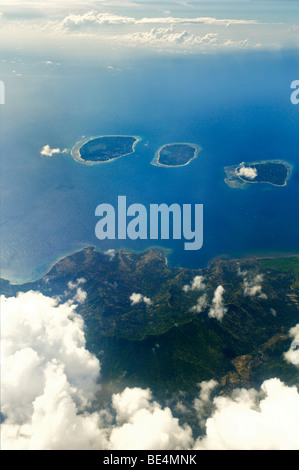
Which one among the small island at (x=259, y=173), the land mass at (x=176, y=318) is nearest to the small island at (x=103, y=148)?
the small island at (x=259, y=173)

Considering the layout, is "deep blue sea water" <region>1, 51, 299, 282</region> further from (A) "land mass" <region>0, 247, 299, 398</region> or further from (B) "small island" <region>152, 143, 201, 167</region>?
(A) "land mass" <region>0, 247, 299, 398</region>

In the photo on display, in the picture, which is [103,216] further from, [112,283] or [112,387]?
[112,387]

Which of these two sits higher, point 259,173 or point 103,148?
point 103,148

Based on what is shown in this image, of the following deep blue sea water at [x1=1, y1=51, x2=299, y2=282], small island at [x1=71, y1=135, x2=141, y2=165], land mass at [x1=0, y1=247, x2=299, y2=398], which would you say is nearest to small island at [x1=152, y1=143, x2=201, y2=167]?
deep blue sea water at [x1=1, y1=51, x2=299, y2=282]

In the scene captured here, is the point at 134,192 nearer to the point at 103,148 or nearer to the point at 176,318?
the point at 103,148

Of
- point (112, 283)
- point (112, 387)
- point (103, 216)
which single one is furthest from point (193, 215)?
point (112, 387)

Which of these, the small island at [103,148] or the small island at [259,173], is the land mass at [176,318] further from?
the small island at [103,148]

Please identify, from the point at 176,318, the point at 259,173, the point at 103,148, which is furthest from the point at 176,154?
the point at 176,318
